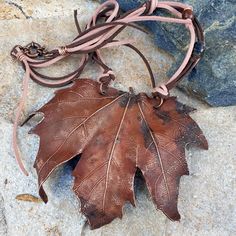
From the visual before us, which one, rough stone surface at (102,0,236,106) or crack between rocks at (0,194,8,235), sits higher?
rough stone surface at (102,0,236,106)

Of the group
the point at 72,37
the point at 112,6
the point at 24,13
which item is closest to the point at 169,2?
the point at 112,6

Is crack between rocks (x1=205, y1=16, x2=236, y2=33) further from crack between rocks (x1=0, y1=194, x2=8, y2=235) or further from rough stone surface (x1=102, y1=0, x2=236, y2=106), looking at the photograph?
crack between rocks (x1=0, y1=194, x2=8, y2=235)

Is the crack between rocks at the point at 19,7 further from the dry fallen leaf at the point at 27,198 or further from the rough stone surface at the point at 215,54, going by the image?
the dry fallen leaf at the point at 27,198

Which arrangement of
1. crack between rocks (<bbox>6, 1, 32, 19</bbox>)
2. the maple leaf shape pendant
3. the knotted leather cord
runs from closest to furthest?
the maple leaf shape pendant, the knotted leather cord, crack between rocks (<bbox>6, 1, 32, 19</bbox>)

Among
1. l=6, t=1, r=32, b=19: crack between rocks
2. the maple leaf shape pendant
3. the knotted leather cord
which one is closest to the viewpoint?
the maple leaf shape pendant

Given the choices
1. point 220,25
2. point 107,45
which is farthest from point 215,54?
point 107,45

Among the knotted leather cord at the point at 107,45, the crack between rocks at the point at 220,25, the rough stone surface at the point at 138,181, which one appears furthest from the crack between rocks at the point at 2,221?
the crack between rocks at the point at 220,25

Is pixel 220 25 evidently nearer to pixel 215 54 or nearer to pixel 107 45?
pixel 215 54

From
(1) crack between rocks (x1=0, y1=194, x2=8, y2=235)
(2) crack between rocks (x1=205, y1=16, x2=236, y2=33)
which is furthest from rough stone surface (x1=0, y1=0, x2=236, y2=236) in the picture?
(2) crack between rocks (x1=205, y1=16, x2=236, y2=33)
